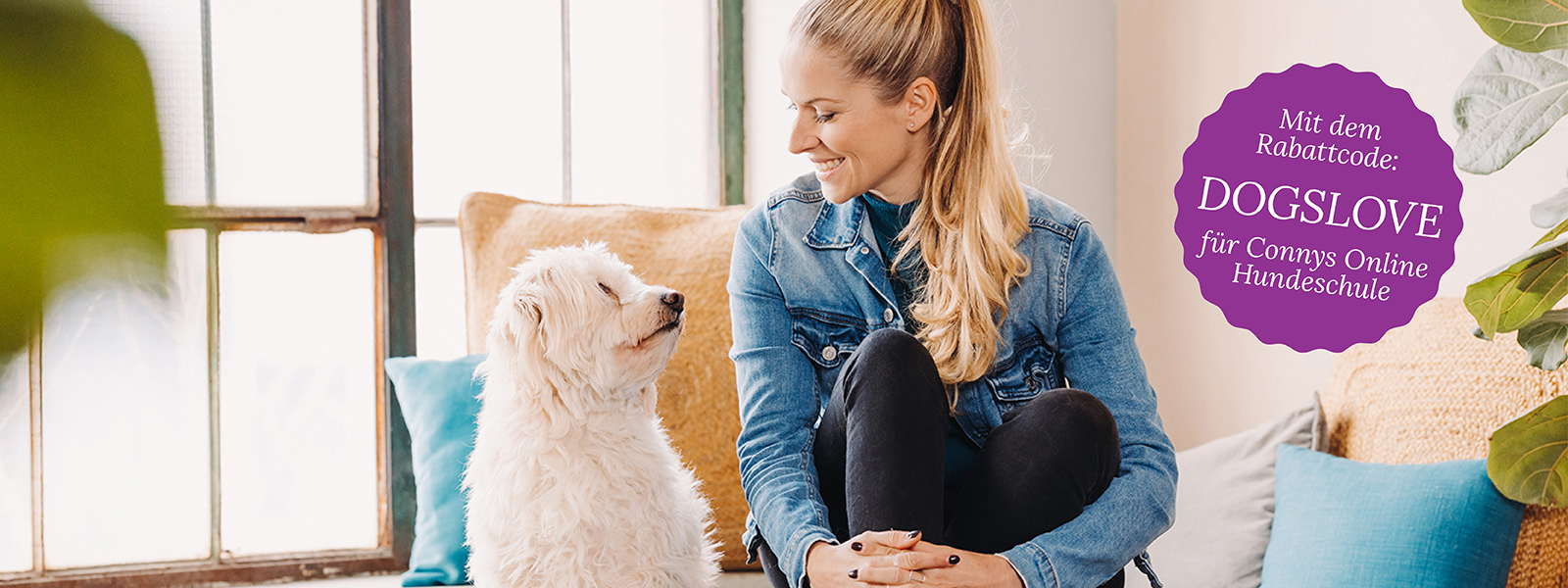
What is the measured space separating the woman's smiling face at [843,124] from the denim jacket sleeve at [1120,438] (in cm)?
26

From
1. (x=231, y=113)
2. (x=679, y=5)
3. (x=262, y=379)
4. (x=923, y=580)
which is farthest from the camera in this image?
(x=679, y=5)

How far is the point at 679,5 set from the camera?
2807 mm

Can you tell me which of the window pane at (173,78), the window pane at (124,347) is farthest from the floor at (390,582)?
the window pane at (173,78)

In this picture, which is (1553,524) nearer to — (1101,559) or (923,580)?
(1101,559)

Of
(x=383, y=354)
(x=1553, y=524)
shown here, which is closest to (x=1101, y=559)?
(x=1553, y=524)

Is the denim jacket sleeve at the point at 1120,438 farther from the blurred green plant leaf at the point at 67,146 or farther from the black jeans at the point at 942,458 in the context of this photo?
the blurred green plant leaf at the point at 67,146

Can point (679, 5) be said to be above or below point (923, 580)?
above

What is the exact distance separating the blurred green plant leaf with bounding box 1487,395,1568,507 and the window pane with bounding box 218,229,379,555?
215 centimetres

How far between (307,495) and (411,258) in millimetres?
569

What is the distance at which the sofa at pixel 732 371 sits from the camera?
1.61 metres

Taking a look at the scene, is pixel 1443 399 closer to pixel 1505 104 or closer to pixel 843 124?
pixel 1505 104

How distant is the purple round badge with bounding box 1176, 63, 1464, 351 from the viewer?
2090mm

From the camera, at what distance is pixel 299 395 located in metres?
2.52

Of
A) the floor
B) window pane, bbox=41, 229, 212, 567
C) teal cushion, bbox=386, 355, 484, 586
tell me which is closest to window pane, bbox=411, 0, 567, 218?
teal cushion, bbox=386, 355, 484, 586
